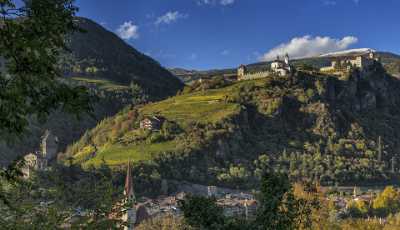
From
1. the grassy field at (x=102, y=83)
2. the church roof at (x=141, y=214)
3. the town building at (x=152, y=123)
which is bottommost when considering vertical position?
the church roof at (x=141, y=214)

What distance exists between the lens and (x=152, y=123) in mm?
105125

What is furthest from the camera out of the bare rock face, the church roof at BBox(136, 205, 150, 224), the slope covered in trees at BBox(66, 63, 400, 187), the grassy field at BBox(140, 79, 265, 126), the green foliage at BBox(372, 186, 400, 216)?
the bare rock face

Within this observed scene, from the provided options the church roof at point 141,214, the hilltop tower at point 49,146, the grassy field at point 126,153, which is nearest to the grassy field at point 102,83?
the hilltop tower at point 49,146

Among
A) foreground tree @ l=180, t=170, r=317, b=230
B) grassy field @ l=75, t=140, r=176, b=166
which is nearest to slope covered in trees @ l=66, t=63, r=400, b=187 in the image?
grassy field @ l=75, t=140, r=176, b=166

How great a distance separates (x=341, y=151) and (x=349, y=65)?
125ft

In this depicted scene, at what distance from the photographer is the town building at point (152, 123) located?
105 metres

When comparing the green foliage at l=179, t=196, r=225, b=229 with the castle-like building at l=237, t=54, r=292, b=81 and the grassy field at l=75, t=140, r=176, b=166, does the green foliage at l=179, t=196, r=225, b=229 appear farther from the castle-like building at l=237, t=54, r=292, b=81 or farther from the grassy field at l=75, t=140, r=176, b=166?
the castle-like building at l=237, t=54, r=292, b=81

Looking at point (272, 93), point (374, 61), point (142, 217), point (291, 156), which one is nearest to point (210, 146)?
point (291, 156)

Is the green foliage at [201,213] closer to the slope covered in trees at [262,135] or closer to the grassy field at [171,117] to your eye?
the slope covered in trees at [262,135]

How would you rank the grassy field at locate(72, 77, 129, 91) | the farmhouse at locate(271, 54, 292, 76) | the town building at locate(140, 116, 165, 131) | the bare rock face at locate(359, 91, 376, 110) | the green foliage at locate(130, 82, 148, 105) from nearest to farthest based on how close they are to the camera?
the town building at locate(140, 116, 165, 131) < the farmhouse at locate(271, 54, 292, 76) < the bare rock face at locate(359, 91, 376, 110) < the green foliage at locate(130, 82, 148, 105) < the grassy field at locate(72, 77, 129, 91)

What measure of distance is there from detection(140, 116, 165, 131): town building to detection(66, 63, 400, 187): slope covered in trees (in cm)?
132

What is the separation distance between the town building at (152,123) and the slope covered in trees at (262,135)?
1.32 metres

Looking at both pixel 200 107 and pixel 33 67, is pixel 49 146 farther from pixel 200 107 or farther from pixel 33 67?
pixel 33 67

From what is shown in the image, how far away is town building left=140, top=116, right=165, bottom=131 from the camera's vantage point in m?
105
